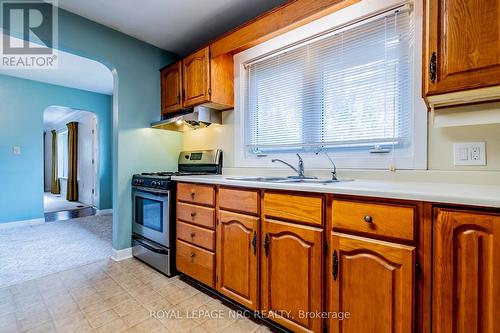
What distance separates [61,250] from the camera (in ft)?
9.36

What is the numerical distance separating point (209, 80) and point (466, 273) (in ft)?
7.35

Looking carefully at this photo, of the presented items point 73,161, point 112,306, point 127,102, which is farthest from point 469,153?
point 73,161

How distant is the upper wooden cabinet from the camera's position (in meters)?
2.34

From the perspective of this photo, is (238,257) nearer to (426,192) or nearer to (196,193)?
(196,193)

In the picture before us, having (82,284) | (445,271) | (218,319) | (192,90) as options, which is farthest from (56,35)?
(445,271)

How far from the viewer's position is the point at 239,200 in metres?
1.62

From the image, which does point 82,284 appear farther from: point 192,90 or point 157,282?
point 192,90

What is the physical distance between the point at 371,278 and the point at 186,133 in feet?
8.67

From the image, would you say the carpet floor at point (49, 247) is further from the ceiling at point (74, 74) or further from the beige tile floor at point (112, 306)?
the ceiling at point (74, 74)

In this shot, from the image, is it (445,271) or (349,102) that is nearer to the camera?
(445,271)

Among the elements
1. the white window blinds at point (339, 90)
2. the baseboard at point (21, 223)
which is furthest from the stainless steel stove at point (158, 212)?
the baseboard at point (21, 223)

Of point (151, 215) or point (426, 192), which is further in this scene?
point (151, 215)

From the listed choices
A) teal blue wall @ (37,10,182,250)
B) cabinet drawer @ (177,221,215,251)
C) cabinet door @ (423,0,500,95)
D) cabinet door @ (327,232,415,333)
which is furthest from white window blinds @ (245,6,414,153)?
teal blue wall @ (37,10,182,250)

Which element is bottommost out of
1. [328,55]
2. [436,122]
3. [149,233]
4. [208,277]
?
[208,277]
